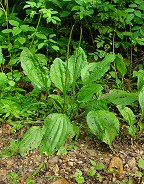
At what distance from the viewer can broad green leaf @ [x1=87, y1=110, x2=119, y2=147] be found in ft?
6.28

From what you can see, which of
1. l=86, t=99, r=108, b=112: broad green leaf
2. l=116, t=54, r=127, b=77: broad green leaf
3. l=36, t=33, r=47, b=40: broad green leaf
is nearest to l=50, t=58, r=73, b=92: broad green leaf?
l=86, t=99, r=108, b=112: broad green leaf

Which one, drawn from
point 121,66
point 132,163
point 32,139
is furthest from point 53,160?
point 121,66

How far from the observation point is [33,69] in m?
2.14

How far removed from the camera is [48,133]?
188cm

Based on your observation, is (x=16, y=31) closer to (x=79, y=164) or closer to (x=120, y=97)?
(x=120, y=97)

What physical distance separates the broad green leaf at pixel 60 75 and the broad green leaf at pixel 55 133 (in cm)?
25

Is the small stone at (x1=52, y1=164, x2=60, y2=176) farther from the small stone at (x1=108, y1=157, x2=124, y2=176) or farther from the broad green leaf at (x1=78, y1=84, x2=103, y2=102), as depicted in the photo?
the broad green leaf at (x1=78, y1=84, x2=103, y2=102)

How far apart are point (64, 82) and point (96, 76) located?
19 centimetres

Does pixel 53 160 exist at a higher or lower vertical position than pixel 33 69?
lower

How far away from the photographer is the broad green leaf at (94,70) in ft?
7.01

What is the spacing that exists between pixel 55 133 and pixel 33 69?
0.46 metres

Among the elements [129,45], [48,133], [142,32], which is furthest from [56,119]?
[129,45]

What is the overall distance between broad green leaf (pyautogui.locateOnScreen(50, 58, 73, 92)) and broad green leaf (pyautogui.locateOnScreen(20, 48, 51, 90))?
0.17 feet

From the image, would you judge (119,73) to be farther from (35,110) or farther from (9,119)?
(9,119)
